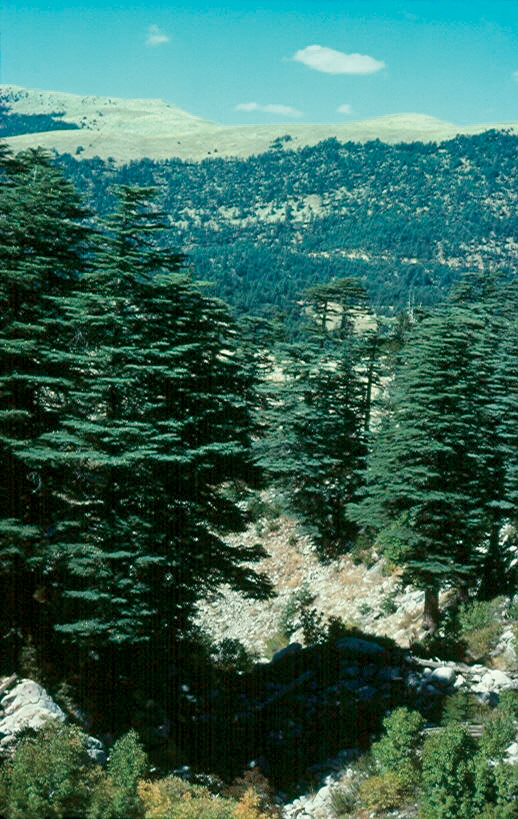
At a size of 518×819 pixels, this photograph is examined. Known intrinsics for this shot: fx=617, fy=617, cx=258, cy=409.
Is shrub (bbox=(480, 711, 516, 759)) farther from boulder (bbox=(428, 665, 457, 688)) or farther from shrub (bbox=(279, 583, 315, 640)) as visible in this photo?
shrub (bbox=(279, 583, 315, 640))

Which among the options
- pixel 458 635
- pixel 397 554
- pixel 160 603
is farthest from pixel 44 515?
pixel 458 635

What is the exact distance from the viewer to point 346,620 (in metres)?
22.9

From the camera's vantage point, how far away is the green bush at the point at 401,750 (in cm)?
972

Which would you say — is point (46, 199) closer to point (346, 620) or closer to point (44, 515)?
point (44, 515)

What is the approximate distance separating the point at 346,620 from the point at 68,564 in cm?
1393

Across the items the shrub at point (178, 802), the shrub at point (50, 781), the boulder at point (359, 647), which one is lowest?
the boulder at point (359, 647)

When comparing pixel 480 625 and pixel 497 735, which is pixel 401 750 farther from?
pixel 480 625

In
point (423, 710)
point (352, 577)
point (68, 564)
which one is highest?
point (68, 564)

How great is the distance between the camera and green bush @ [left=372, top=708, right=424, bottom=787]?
972cm

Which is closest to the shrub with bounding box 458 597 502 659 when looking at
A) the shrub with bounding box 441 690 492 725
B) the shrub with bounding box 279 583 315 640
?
the shrub with bounding box 441 690 492 725

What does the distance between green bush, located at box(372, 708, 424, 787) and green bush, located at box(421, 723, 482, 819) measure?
697 mm

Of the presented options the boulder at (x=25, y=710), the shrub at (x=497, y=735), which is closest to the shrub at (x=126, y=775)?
the boulder at (x=25, y=710)

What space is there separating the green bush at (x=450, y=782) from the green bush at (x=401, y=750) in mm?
697

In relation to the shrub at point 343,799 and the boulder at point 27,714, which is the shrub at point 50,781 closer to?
the boulder at point 27,714
